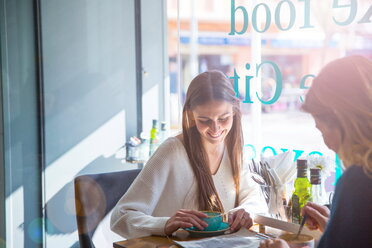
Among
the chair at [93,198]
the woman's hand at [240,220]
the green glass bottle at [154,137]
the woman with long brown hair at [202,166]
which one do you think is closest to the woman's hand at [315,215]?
the woman's hand at [240,220]

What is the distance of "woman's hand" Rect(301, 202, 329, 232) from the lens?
1703 mm

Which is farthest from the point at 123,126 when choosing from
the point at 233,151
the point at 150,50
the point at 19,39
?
the point at 233,151

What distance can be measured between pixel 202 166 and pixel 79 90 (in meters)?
1.45

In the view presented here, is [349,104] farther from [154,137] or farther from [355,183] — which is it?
[154,137]

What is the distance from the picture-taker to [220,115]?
2230 millimetres

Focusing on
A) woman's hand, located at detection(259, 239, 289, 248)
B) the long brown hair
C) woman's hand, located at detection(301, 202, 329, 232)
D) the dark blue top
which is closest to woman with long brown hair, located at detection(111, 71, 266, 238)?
the long brown hair

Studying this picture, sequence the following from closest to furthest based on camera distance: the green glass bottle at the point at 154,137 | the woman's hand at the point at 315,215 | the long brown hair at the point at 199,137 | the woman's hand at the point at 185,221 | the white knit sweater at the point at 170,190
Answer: the woman's hand at the point at 315,215
the woman's hand at the point at 185,221
the white knit sweater at the point at 170,190
the long brown hair at the point at 199,137
the green glass bottle at the point at 154,137

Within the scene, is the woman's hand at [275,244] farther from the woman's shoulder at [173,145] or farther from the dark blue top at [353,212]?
the woman's shoulder at [173,145]

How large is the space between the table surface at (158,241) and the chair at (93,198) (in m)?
0.36

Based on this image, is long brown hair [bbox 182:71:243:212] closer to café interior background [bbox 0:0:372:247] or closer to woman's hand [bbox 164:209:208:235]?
woman's hand [bbox 164:209:208:235]

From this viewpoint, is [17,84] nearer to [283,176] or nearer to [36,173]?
[36,173]

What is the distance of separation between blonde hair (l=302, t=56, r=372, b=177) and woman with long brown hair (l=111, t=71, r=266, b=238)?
2.75ft

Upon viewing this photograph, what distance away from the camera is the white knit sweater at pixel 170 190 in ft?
6.72

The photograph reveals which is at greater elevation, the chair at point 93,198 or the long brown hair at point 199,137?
the long brown hair at point 199,137
